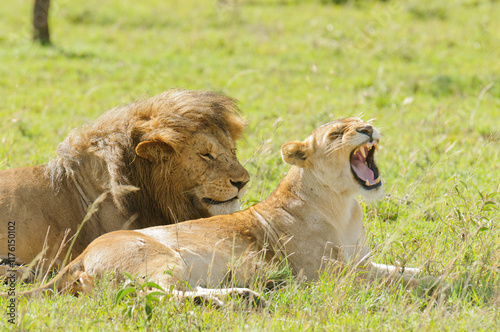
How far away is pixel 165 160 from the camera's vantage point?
14.4ft

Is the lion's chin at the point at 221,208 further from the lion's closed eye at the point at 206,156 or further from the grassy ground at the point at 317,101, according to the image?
the grassy ground at the point at 317,101

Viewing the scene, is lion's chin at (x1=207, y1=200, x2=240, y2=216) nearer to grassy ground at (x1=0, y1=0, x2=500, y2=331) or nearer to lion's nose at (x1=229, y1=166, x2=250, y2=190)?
lion's nose at (x1=229, y1=166, x2=250, y2=190)

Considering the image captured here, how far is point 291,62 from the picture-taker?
447 inches

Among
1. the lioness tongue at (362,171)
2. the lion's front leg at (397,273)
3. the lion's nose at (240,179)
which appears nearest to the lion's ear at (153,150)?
the lion's nose at (240,179)

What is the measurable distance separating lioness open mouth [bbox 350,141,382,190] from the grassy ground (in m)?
0.35

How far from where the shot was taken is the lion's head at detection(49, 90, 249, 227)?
14.3 ft

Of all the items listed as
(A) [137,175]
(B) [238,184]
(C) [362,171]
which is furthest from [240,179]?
(C) [362,171]

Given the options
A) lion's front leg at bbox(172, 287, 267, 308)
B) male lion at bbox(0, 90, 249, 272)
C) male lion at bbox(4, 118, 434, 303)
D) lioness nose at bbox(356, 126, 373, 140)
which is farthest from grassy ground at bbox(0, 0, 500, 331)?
male lion at bbox(0, 90, 249, 272)

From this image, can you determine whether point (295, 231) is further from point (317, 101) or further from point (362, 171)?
point (317, 101)

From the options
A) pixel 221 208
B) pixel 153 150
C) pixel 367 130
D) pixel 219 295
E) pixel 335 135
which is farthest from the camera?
pixel 221 208

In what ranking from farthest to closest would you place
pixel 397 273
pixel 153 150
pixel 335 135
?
1. pixel 153 150
2. pixel 335 135
3. pixel 397 273

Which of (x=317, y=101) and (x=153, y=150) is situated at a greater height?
(x=153, y=150)

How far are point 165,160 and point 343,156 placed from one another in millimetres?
1154

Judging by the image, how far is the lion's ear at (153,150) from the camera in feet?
14.2
